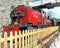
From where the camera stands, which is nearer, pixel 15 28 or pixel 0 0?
pixel 15 28

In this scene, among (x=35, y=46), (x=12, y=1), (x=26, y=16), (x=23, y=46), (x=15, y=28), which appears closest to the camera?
(x=23, y=46)

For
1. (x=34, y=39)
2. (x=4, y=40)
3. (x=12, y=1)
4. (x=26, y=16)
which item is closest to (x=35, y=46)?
(x=34, y=39)

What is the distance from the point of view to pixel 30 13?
12875mm

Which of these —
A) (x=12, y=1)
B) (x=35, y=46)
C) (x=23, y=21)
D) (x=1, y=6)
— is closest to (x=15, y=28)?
(x=23, y=21)

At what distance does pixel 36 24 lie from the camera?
14.4 metres

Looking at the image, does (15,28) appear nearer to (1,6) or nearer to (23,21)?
(23,21)

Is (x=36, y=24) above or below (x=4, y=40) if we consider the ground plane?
below

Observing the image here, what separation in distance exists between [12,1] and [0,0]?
3592mm

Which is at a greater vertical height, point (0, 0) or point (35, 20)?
point (0, 0)

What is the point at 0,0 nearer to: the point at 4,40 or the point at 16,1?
the point at 16,1

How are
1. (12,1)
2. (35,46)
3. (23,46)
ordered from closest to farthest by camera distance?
1. (23,46)
2. (35,46)
3. (12,1)

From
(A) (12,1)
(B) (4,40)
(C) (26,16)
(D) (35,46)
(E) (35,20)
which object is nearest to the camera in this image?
(B) (4,40)

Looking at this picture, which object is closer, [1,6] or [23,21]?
[23,21]

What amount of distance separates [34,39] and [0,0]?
11960mm
